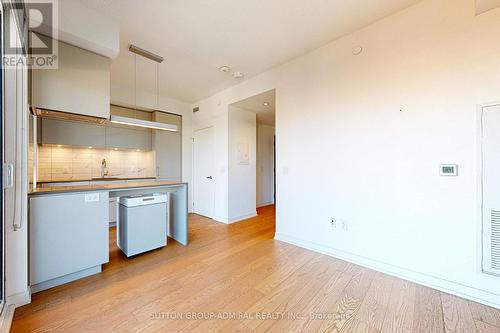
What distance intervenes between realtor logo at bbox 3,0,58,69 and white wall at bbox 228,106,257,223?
262 centimetres

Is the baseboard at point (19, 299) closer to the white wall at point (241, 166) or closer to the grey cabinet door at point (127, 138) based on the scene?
the white wall at point (241, 166)

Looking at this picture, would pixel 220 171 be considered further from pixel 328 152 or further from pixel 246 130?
pixel 328 152

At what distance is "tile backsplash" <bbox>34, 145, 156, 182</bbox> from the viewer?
3.62 meters

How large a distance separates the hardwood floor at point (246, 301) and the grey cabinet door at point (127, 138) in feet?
8.52

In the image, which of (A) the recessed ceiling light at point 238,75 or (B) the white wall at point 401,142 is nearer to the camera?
(B) the white wall at point 401,142

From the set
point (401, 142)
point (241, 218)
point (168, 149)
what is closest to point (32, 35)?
point (168, 149)

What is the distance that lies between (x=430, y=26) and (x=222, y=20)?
79.8 inches

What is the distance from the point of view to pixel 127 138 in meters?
4.27

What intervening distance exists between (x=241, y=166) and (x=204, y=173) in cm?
94

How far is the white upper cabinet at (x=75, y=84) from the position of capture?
199 centimetres

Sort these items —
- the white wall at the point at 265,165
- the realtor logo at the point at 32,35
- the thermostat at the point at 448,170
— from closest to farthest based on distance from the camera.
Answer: the realtor logo at the point at 32,35, the thermostat at the point at 448,170, the white wall at the point at 265,165

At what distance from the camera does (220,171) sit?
4.23m

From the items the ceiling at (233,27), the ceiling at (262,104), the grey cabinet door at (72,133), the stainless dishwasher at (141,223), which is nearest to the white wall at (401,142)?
the ceiling at (233,27)

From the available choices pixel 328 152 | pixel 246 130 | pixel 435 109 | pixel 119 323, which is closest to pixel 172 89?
pixel 246 130
